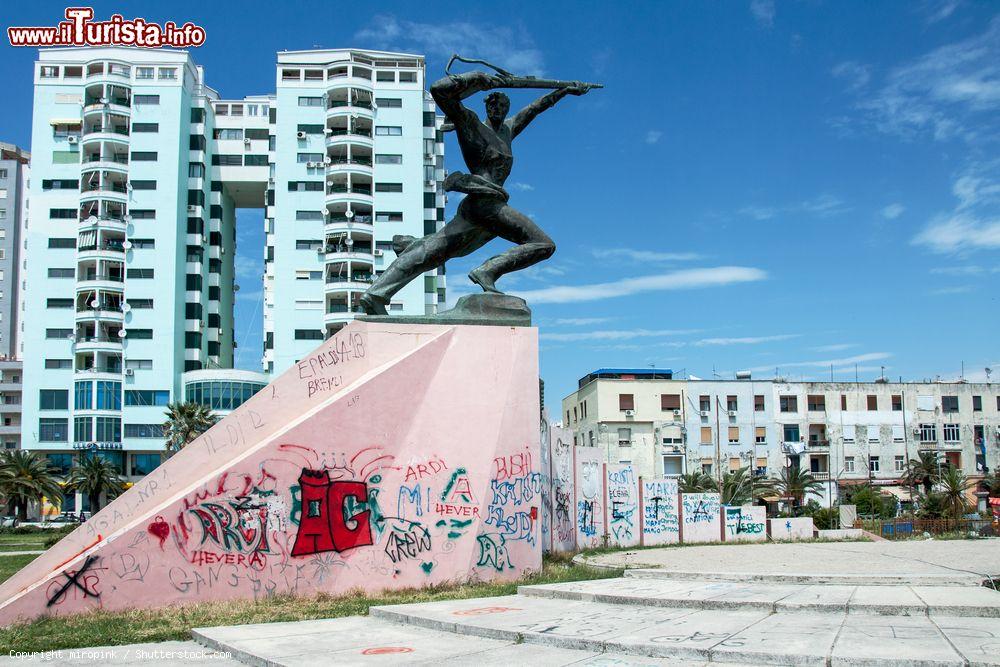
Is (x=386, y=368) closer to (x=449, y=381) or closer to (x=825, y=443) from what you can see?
(x=449, y=381)

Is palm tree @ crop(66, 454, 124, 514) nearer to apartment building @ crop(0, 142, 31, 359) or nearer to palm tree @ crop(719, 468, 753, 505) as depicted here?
palm tree @ crop(719, 468, 753, 505)

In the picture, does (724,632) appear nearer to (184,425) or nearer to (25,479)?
(184,425)

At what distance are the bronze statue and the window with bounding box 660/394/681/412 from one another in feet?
183

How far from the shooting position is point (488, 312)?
38.8 feet

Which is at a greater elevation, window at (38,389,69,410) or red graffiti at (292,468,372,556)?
window at (38,389,69,410)

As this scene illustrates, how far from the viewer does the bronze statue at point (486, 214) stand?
39.1 ft

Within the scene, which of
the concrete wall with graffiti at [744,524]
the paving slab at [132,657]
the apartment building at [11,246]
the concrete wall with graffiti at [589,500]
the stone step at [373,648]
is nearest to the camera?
the stone step at [373,648]

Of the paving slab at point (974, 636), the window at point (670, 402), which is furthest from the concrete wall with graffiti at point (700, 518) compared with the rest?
the window at point (670, 402)

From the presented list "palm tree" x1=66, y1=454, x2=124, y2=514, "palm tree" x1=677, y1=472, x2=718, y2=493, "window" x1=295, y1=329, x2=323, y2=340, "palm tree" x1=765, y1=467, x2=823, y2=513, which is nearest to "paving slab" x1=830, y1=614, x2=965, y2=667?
"palm tree" x1=677, y1=472, x2=718, y2=493

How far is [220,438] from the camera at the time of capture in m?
10.4

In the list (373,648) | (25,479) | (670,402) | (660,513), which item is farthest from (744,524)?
(670,402)

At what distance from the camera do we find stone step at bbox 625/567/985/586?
9609 millimetres

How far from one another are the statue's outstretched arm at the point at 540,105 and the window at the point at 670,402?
56062 mm

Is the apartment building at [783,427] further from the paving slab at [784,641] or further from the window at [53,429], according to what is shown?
the paving slab at [784,641]
